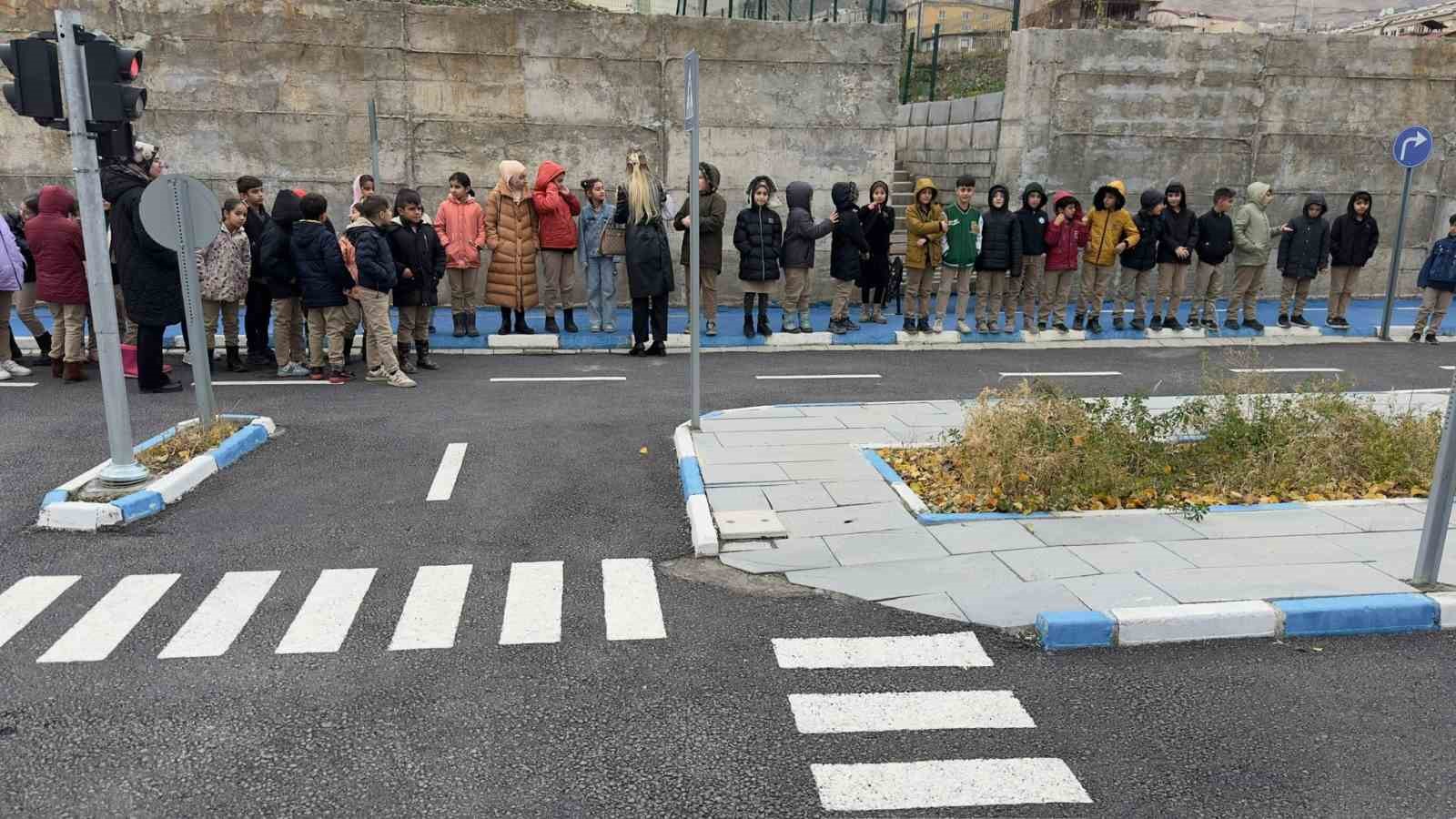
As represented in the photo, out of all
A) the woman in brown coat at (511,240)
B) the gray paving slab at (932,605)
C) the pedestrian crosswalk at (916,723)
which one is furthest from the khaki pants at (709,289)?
the pedestrian crosswalk at (916,723)

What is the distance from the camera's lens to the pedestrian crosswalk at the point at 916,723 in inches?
143

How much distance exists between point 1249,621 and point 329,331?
29.7 feet

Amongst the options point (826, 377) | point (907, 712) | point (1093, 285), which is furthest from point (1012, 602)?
point (1093, 285)

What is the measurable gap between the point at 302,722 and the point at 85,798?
77cm

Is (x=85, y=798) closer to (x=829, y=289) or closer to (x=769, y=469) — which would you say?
(x=769, y=469)

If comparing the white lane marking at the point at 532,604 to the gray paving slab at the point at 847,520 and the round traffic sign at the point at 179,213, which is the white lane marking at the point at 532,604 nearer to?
the gray paving slab at the point at 847,520

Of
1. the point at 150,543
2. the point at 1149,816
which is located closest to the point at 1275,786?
the point at 1149,816

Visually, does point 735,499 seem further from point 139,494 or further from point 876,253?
point 876,253

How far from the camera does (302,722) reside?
161 inches

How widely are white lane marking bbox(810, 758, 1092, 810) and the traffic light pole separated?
546 centimetres

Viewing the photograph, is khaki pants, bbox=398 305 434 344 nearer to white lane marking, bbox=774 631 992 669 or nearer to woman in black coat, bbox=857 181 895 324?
woman in black coat, bbox=857 181 895 324

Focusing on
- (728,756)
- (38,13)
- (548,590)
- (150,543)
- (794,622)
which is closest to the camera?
(728,756)

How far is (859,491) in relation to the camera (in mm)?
7109

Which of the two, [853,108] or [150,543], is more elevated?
[853,108]
